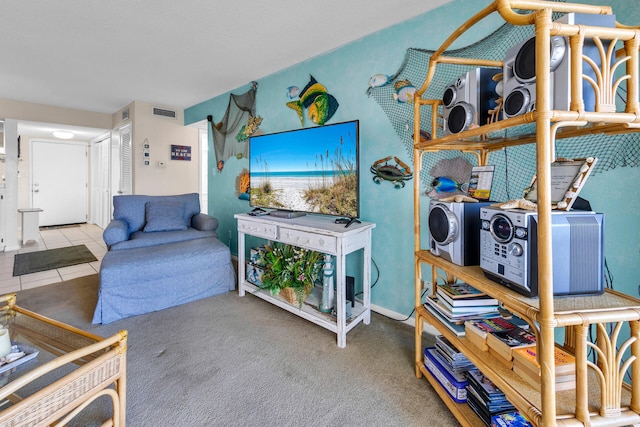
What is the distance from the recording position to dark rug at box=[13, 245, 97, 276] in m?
3.51

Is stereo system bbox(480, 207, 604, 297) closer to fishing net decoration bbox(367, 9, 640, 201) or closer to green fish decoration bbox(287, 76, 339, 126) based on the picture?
fishing net decoration bbox(367, 9, 640, 201)

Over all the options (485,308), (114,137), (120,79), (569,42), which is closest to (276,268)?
(485,308)

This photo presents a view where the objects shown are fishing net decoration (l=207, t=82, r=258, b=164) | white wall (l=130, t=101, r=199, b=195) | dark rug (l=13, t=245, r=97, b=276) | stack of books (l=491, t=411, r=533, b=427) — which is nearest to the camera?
stack of books (l=491, t=411, r=533, b=427)

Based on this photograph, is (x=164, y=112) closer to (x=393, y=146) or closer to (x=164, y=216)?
(x=164, y=216)

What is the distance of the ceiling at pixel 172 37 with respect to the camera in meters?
1.96

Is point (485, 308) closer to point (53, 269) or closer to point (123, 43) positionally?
point (123, 43)

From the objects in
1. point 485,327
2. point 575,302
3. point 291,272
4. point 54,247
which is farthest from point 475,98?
point 54,247

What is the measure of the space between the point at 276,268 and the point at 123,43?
2.34 metres

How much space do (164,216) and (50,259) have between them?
6.81ft

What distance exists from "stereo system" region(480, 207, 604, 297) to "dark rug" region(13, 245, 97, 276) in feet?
15.5

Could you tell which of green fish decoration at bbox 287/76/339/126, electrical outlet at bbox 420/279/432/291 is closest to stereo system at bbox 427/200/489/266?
electrical outlet at bbox 420/279/432/291

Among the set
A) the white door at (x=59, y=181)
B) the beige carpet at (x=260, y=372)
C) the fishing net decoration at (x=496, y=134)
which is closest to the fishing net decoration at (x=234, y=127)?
the fishing net decoration at (x=496, y=134)

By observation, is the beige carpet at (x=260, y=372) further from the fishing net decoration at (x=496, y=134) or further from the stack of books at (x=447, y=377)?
the fishing net decoration at (x=496, y=134)

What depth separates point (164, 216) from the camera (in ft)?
10.7
